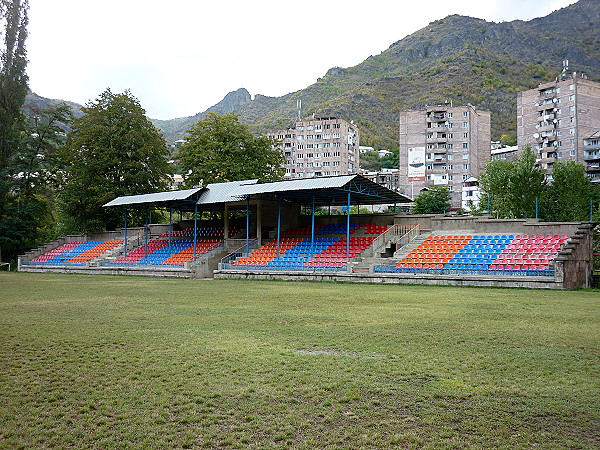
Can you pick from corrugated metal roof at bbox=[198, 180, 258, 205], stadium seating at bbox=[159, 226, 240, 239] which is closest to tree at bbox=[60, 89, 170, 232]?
stadium seating at bbox=[159, 226, 240, 239]

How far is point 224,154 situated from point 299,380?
145ft

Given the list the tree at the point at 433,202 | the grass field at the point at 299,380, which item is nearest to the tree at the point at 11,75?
the grass field at the point at 299,380

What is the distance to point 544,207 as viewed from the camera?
166 ft

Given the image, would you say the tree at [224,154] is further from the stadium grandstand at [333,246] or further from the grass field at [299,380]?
the grass field at [299,380]

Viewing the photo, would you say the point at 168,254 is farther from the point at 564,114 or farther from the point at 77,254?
the point at 564,114

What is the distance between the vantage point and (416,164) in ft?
352

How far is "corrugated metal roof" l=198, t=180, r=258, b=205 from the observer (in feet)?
109

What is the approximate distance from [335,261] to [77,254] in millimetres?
25725

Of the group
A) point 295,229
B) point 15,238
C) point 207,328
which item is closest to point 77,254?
point 15,238

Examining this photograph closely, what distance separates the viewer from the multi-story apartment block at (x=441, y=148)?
341 ft

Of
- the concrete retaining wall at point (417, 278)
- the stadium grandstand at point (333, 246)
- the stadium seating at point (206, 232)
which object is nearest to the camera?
the concrete retaining wall at point (417, 278)

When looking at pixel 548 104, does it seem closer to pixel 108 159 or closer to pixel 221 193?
pixel 221 193

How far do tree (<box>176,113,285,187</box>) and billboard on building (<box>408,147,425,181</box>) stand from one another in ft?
201

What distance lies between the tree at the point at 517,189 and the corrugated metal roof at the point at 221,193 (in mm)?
30905
